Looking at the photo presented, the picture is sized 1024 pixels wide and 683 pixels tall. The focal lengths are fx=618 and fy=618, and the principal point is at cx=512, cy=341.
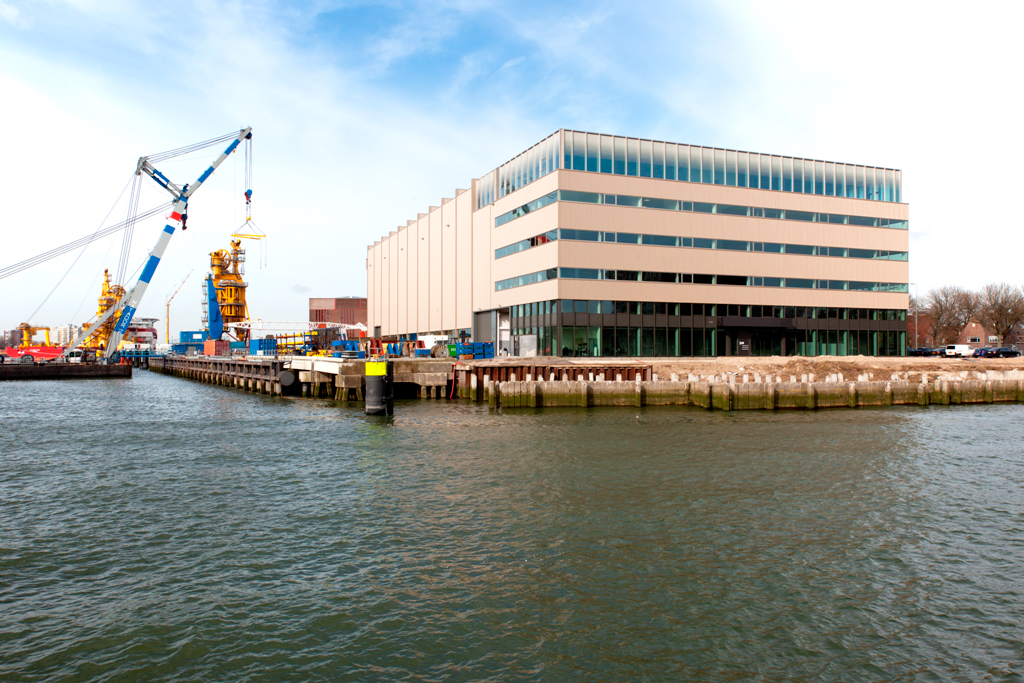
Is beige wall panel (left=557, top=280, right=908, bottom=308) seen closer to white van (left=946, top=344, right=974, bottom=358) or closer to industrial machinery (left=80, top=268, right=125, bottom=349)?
white van (left=946, top=344, right=974, bottom=358)

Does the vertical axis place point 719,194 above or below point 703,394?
above

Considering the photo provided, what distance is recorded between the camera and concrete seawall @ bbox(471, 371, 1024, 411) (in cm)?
3884

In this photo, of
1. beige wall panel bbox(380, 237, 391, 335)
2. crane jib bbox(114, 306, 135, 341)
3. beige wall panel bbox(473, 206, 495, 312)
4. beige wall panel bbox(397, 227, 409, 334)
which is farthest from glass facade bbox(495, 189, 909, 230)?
crane jib bbox(114, 306, 135, 341)

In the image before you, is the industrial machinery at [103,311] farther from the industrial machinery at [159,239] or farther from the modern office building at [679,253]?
the modern office building at [679,253]

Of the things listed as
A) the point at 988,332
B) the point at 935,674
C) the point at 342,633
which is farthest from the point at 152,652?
the point at 988,332

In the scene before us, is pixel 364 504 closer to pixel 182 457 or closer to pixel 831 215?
pixel 182 457

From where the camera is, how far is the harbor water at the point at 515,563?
8.56 meters

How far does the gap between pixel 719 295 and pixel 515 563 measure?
59182mm

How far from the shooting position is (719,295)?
66125 millimetres

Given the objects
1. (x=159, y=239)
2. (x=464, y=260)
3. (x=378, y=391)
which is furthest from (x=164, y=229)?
(x=378, y=391)

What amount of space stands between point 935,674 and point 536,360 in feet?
145

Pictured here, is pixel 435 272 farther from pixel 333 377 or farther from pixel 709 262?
pixel 333 377

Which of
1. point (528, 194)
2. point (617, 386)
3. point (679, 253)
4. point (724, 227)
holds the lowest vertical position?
point (617, 386)

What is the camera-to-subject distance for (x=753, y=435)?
27.9 meters
